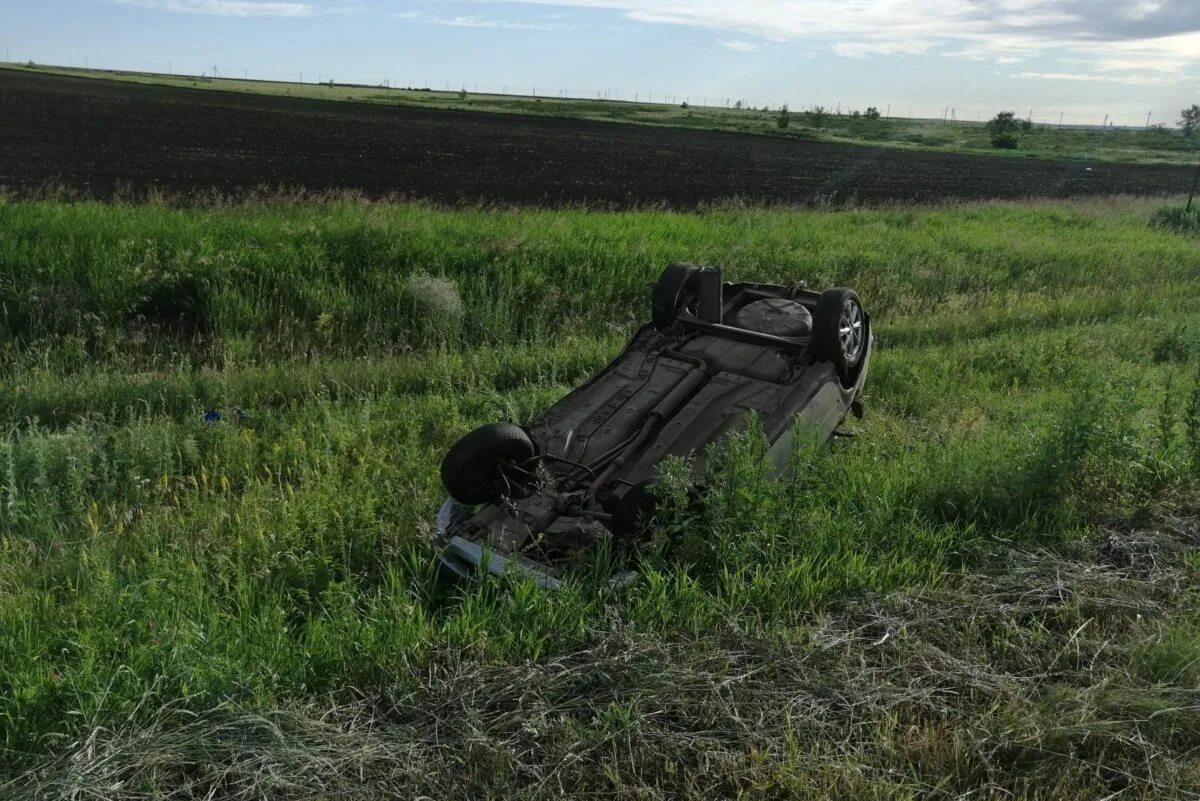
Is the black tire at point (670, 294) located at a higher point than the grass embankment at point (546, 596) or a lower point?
higher

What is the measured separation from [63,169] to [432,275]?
15.2 metres

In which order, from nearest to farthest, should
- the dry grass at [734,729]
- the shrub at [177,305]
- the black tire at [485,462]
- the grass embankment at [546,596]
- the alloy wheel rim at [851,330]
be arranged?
the dry grass at [734,729]
the grass embankment at [546,596]
the black tire at [485,462]
the alloy wheel rim at [851,330]
the shrub at [177,305]

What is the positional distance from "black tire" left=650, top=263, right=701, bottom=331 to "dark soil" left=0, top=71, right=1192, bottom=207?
10716 millimetres

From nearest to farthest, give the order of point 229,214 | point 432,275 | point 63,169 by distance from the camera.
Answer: point 432,275 → point 229,214 → point 63,169

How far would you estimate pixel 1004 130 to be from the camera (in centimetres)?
7850

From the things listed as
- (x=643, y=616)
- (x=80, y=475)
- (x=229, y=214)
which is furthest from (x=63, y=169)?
(x=643, y=616)

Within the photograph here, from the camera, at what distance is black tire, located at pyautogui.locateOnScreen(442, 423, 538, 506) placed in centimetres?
449

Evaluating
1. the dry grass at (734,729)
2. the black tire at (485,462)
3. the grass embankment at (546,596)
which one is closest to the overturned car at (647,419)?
the black tire at (485,462)

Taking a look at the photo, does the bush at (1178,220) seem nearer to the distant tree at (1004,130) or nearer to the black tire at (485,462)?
the black tire at (485,462)

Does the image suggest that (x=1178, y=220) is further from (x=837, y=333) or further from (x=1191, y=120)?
(x=1191, y=120)

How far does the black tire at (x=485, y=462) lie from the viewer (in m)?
4.49

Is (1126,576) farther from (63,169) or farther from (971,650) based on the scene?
(63,169)

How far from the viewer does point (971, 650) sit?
350 centimetres

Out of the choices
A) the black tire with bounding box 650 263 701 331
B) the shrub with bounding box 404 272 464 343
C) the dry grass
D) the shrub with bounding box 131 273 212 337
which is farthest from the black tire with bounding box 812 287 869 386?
the shrub with bounding box 131 273 212 337
